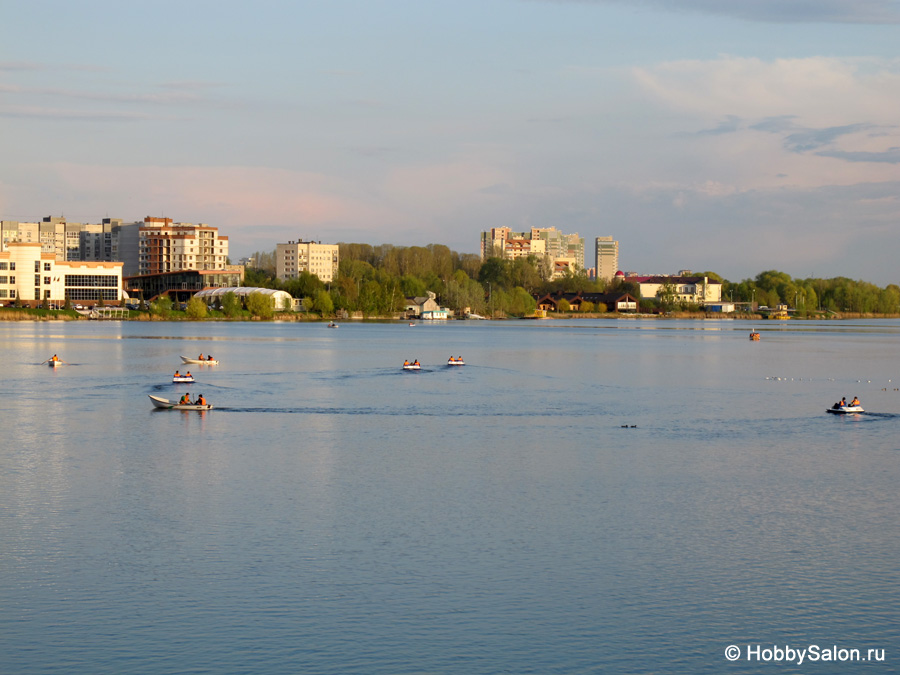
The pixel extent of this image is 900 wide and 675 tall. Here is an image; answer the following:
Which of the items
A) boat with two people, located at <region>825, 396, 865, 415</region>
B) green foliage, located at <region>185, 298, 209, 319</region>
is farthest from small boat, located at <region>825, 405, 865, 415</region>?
green foliage, located at <region>185, 298, 209, 319</region>

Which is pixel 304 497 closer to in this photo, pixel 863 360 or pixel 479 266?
pixel 863 360

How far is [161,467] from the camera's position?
2017cm

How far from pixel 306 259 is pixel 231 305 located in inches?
2457

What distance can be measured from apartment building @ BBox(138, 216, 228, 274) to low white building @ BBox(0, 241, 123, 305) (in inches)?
1893

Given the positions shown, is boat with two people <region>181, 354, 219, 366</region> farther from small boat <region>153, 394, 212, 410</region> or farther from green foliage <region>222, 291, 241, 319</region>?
green foliage <region>222, 291, 241, 319</region>

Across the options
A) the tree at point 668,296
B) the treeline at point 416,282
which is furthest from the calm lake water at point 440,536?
the tree at point 668,296

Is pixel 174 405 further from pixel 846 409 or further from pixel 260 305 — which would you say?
pixel 260 305

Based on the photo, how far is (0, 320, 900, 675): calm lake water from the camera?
1041 centimetres

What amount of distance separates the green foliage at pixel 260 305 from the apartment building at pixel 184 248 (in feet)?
161

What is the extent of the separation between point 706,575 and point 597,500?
4611 mm

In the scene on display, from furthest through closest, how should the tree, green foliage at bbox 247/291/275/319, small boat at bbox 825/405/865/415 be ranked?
1. the tree
2. green foliage at bbox 247/291/275/319
3. small boat at bbox 825/405/865/415

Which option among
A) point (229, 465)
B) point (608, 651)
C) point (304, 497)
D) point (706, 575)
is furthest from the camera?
point (229, 465)

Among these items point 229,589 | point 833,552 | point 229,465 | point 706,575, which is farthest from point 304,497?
point 833,552

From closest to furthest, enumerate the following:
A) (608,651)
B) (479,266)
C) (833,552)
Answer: (608,651), (833,552), (479,266)
